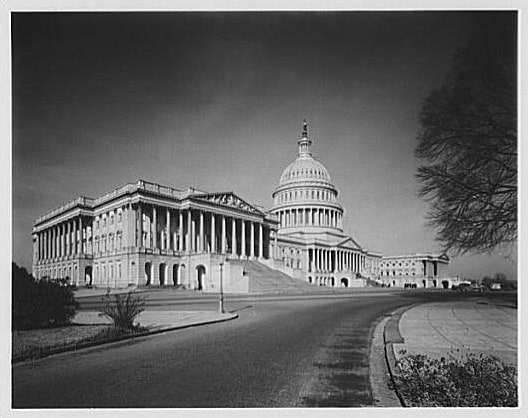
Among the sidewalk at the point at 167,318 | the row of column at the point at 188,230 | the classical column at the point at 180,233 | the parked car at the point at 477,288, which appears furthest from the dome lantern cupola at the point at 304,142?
the parked car at the point at 477,288

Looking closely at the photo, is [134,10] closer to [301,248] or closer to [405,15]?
[405,15]

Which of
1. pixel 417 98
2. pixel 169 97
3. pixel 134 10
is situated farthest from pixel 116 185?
pixel 417 98

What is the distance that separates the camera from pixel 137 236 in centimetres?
659

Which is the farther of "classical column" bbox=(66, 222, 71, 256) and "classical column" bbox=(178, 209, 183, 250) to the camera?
"classical column" bbox=(178, 209, 183, 250)

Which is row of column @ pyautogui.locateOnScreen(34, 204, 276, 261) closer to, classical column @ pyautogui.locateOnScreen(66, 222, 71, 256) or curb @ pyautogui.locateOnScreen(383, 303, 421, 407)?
classical column @ pyautogui.locateOnScreen(66, 222, 71, 256)

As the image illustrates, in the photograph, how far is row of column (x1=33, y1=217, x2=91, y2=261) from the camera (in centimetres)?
579

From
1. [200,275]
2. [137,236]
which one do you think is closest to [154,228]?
[137,236]

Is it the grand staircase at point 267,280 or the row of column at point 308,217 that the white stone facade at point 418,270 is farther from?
the grand staircase at point 267,280

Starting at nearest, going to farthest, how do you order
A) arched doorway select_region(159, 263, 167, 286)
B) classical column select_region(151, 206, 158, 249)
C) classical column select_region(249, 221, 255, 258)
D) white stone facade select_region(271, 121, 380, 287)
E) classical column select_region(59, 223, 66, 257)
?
classical column select_region(59, 223, 66, 257) → arched doorway select_region(159, 263, 167, 286) → classical column select_region(151, 206, 158, 249) → white stone facade select_region(271, 121, 380, 287) → classical column select_region(249, 221, 255, 258)

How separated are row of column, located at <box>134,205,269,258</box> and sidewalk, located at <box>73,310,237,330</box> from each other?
0.86 meters

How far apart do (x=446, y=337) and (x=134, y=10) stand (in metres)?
5.26

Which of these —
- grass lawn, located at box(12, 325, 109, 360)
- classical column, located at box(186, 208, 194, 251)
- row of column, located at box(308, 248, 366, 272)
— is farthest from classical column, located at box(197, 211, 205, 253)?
row of column, located at box(308, 248, 366, 272)

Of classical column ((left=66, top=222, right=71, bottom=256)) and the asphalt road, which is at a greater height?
classical column ((left=66, top=222, right=71, bottom=256))

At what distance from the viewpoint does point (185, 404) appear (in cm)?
501
